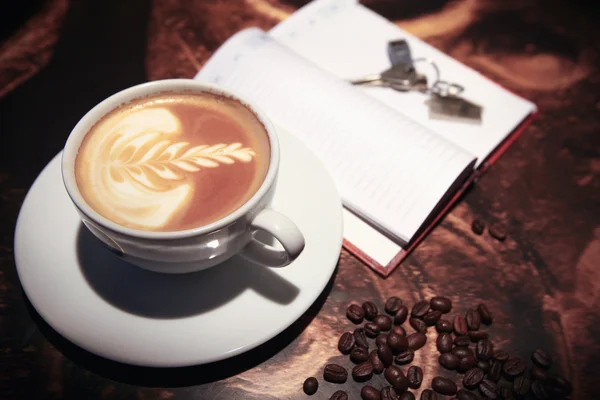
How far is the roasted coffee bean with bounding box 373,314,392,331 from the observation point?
1021 millimetres

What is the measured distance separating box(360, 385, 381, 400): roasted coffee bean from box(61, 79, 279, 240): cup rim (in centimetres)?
41

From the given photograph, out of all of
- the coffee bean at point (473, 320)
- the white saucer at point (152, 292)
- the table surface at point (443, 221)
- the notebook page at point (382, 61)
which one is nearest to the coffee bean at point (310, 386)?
the table surface at point (443, 221)

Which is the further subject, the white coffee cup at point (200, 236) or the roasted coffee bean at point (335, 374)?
the roasted coffee bean at point (335, 374)

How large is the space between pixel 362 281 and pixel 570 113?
80 cm

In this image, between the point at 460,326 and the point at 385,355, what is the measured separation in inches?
7.0

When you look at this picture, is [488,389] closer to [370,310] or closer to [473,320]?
[473,320]

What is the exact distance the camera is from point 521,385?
3.17ft

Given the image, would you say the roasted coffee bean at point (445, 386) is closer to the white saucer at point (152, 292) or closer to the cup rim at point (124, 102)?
the white saucer at point (152, 292)

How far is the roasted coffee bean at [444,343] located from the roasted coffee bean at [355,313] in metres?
0.16

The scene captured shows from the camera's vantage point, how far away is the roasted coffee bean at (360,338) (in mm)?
1000

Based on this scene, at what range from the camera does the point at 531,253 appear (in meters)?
1.16

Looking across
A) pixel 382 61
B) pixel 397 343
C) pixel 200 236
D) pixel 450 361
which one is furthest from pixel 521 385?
pixel 382 61

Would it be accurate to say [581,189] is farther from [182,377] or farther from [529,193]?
[182,377]

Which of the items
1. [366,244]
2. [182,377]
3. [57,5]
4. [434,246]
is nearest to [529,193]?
[434,246]
